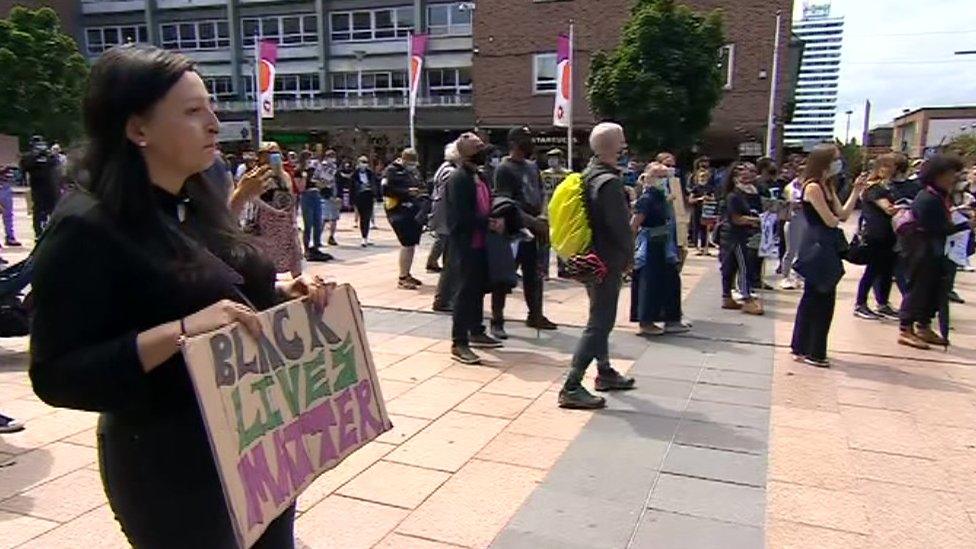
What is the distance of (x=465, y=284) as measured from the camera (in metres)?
5.62

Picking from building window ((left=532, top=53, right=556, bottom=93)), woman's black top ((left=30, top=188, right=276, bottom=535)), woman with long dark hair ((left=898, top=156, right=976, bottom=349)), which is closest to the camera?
woman's black top ((left=30, top=188, right=276, bottom=535))

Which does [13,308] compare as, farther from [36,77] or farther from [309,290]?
[36,77]

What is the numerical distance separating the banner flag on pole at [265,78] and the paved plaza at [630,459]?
13.3m

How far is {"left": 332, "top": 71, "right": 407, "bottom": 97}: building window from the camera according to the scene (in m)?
37.6

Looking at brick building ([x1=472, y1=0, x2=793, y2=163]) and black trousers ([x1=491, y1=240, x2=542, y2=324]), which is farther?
brick building ([x1=472, y1=0, x2=793, y2=163])

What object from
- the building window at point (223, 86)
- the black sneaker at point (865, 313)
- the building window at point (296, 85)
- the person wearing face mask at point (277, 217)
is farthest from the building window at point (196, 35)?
the black sneaker at point (865, 313)

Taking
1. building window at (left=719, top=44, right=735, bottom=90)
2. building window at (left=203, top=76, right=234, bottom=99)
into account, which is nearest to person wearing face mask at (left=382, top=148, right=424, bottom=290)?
building window at (left=719, top=44, right=735, bottom=90)

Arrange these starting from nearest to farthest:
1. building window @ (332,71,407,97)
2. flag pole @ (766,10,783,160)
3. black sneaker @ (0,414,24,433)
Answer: black sneaker @ (0,414,24,433) → flag pole @ (766,10,783,160) → building window @ (332,71,407,97)

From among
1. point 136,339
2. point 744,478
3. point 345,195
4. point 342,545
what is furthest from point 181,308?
point 345,195

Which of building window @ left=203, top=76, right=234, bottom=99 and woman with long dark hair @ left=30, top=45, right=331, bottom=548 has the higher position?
building window @ left=203, top=76, right=234, bottom=99

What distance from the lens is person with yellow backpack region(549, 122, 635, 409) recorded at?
4.49m

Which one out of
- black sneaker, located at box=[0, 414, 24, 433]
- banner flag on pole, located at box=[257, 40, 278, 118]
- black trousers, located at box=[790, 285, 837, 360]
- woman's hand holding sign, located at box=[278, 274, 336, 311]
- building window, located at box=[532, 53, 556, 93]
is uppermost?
building window, located at box=[532, 53, 556, 93]

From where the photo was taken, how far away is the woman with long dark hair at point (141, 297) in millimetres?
1333

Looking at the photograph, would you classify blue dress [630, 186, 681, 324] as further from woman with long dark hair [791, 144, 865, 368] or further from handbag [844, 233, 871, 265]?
handbag [844, 233, 871, 265]
